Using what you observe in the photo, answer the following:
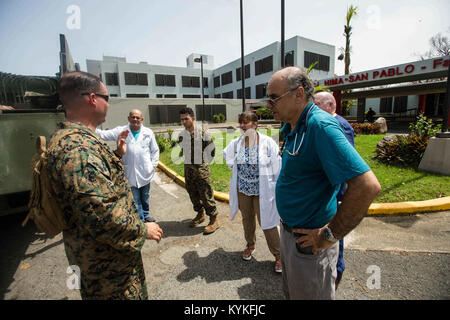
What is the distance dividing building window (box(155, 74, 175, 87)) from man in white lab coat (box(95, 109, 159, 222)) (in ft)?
127

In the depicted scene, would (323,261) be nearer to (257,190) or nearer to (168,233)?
(257,190)

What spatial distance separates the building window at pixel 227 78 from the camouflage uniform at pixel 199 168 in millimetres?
39266

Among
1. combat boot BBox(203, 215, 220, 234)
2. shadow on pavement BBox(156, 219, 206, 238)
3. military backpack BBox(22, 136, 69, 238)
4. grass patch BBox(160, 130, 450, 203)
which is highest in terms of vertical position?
military backpack BBox(22, 136, 69, 238)

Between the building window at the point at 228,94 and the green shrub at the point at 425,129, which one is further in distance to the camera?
the building window at the point at 228,94

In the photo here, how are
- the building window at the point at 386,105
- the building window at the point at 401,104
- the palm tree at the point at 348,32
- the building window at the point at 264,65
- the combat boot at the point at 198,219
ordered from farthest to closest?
the building window at the point at 264,65, the building window at the point at 386,105, the building window at the point at 401,104, the palm tree at the point at 348,32, the combat boot at the point at 198,219

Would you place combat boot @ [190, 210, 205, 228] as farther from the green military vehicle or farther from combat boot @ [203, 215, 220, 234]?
the green military vehicle

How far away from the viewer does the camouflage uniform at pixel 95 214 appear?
1208 mm

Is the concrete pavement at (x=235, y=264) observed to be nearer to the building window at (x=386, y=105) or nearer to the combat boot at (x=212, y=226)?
the combat boot at (x=212, y=226)

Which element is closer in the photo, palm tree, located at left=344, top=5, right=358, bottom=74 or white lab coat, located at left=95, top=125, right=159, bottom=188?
white lab coat, located at left=95, top=125, right=159, bottom=188

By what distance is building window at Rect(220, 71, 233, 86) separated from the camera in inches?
1594

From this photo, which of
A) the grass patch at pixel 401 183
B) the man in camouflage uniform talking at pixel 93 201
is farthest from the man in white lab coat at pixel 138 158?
the man in camouflage uniform talking at pixel 93 201

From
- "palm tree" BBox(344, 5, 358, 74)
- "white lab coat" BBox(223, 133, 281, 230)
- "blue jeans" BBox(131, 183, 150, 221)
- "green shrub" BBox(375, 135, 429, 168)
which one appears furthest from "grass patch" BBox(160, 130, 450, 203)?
"palm tree" BBox(344, 5, 358, 74)

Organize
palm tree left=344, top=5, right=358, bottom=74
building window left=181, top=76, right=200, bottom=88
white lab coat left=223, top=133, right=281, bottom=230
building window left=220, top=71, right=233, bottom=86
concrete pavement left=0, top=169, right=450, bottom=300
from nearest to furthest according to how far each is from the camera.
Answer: concrete pavement left=0, top=169, right=450, bottom=300 < white lab coat left=223, top=133, right=281, bottom=230 < palm tree left=344, top=5, right=358, bottom=74 < building window left=220, top=71, right=233, bottom=86 < building window left=181, top=76, right=200, bottom=88

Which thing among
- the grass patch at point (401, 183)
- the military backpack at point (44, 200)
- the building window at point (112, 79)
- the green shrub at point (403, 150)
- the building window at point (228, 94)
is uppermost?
the building window at point (112, 79)
